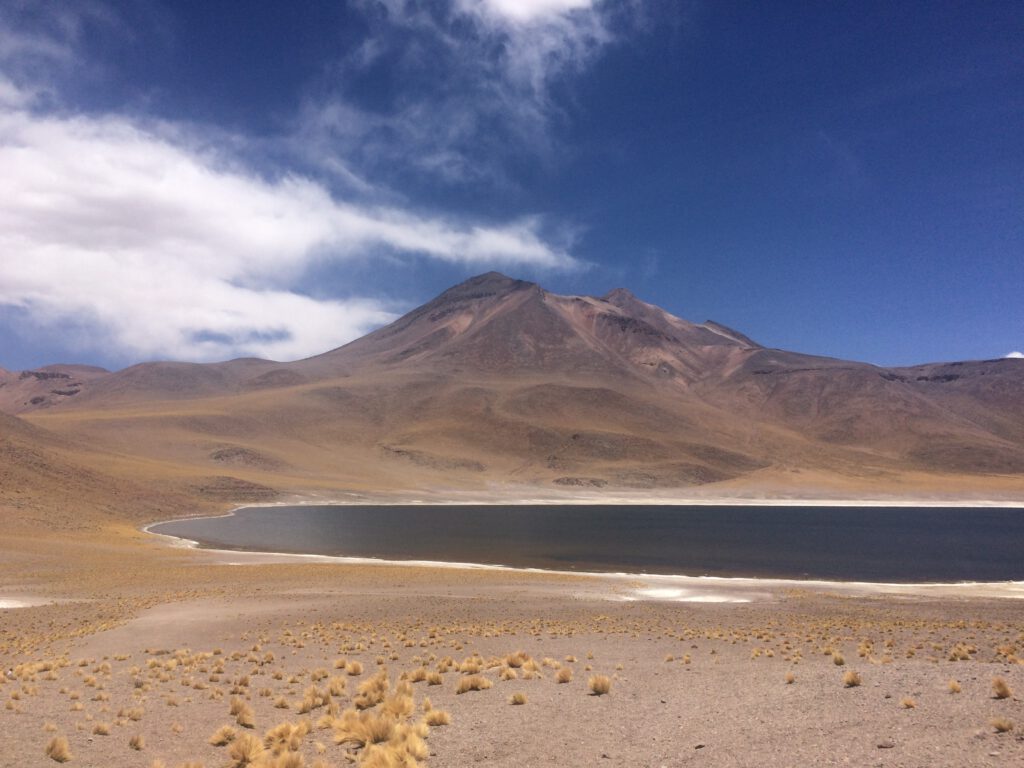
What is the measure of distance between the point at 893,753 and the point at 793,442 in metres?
194

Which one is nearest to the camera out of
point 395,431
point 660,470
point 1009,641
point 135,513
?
point 1009,641

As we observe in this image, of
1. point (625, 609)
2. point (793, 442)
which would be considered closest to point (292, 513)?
point (625, 609)

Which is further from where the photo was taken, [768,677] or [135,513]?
[135,513]

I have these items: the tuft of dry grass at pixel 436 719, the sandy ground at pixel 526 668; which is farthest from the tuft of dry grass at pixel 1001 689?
the tuft of dry grass at pixel 436 719

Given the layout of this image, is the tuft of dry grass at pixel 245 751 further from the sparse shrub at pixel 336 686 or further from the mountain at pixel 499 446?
the mountain at pixel 499 446

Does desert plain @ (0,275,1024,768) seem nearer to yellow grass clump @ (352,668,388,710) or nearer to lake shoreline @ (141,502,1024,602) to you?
yellow grass clump @ (352,668,388,710)

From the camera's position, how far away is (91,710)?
36.6ft

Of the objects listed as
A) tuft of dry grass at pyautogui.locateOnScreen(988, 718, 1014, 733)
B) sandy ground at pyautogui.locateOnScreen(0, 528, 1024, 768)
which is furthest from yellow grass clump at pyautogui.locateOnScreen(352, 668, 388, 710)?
tuft of dry grass at pyautogui.locateOnScreen(988, 718, 1014, 733)

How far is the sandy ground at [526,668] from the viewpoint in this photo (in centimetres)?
866

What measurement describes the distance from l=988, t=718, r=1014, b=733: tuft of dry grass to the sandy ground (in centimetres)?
5

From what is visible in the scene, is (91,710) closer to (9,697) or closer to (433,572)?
(9,697)

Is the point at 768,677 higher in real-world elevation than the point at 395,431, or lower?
lower

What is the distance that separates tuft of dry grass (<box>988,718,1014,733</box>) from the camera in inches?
301

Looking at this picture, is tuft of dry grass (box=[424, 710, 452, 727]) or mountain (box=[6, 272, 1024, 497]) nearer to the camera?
tuft of dry grass (box=[424, 710, 452, 727])
